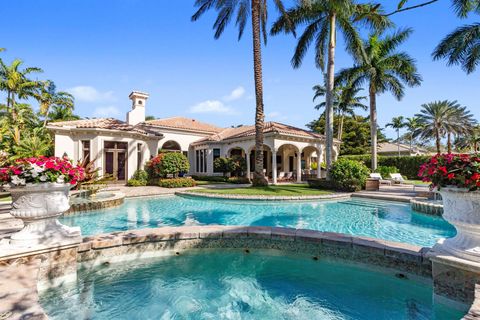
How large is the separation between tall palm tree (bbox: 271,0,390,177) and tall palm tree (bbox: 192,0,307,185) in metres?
2.03

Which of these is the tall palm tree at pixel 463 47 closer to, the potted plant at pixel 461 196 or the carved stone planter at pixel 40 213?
the potted plant at pixel 461 196

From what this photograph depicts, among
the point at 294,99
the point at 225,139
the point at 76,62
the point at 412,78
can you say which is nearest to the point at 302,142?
the point at 294,99

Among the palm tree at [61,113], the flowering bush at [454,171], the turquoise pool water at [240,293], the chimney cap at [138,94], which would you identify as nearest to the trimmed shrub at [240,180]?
the chimney cap at [138,94]

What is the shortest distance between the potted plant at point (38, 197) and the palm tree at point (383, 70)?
24.3m

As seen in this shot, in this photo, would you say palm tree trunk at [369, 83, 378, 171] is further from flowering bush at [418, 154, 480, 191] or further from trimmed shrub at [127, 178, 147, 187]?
flowering bush at [418, 154, 480, 191]

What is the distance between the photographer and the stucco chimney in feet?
78.0

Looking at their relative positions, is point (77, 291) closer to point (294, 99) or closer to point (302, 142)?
point (294, 99)

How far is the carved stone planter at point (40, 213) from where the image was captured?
388 cm

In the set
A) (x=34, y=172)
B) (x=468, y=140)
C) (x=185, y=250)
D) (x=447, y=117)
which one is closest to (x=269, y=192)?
(x=185, y=250)

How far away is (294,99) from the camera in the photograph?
17562 mm

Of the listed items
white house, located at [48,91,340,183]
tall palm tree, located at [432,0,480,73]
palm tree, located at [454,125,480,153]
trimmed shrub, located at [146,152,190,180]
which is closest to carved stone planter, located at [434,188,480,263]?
white house, located at [48,91,340,183]

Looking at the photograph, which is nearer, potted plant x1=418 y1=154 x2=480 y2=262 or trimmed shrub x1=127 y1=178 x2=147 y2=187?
potted plant x1=418 y1=154 x2=480 y2=262

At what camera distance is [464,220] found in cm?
304

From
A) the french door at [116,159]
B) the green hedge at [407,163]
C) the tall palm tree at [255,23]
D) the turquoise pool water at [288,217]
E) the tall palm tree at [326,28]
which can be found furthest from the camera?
the green hedge at [407,163]
